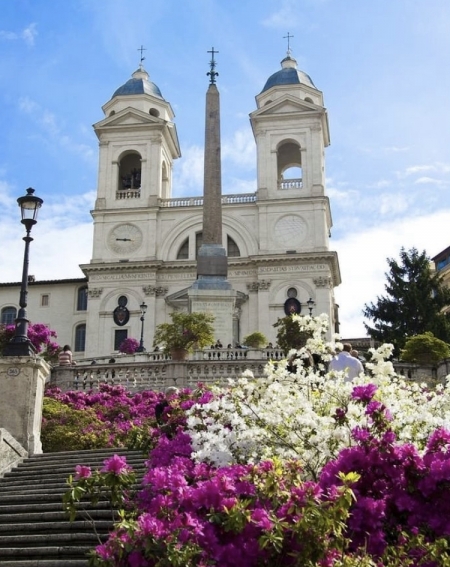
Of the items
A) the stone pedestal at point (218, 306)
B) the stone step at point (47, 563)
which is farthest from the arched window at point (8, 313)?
the stone step at point (47, 563)

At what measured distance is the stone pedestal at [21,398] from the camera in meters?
15.7

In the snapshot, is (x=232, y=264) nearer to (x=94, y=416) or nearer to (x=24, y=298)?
(x=94, y=416)

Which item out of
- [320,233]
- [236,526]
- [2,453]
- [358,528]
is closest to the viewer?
[236,526]

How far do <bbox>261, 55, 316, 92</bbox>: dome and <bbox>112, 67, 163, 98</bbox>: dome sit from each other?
28.8 feet

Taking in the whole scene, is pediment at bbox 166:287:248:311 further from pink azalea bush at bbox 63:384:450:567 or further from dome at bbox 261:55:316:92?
pink azalea bush at bbox 63:384:450:567

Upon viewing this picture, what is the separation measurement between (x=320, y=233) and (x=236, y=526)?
52.9 meters

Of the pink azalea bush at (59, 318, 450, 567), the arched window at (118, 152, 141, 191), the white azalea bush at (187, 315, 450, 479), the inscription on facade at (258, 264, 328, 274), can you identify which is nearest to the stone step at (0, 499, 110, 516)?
the white azalea bush at (187, 315, 450, 479)

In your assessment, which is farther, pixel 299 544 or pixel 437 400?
pixel 437 400

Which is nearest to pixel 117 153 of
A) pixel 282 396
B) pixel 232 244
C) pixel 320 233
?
pixel 232 244

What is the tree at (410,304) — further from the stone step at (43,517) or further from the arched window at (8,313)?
the stone step at (43,517)

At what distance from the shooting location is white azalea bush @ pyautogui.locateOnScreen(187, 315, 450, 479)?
875 cm

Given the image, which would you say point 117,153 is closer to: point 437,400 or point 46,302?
point 46,302

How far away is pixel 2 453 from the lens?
14.1 meters

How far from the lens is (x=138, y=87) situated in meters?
65.7
